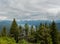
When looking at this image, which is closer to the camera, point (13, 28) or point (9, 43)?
point (9, 43)

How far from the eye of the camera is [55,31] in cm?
8569

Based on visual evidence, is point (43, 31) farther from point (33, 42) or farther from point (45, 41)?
point (33, 42)

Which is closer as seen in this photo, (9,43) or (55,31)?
(9,43)

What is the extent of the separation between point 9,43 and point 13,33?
52.5 m

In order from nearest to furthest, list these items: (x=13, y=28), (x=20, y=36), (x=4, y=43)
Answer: (x=4, y=43) < (x=13, y=28) < (x=20, y=36)

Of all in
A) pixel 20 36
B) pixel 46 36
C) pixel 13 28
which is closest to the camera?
pixel 46 36

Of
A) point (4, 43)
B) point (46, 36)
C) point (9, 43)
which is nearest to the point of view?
point (4, 43)

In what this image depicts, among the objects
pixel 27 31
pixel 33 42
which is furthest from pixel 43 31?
pixel 27 31

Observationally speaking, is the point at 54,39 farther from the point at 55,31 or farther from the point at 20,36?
the point at 20,36

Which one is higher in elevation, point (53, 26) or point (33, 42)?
point (53, 26)

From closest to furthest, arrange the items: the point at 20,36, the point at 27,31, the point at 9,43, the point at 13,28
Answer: the point at 9,43 < the point at 13,28 < the point at 20,36 < the point at 27,31

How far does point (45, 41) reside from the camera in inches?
3319

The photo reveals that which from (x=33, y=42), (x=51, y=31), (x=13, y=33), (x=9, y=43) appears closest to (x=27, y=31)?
(x=33, y=42)

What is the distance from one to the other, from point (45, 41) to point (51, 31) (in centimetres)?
508
